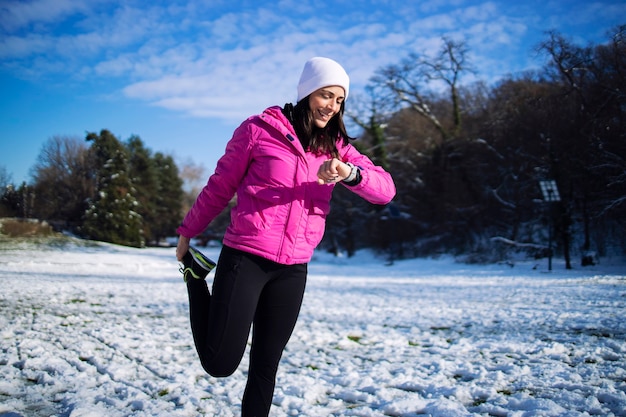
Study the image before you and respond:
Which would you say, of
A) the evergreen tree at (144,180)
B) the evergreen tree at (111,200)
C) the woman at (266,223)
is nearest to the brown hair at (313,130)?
the woman at (266,223)

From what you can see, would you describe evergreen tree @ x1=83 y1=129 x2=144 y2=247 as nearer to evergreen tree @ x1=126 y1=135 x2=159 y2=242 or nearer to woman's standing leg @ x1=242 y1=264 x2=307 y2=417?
evergreen tree @ x1=126 y1=135 x2=159 y2=242

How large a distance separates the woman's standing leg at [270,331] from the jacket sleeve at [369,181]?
0.49m

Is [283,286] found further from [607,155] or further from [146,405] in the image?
[607,155]

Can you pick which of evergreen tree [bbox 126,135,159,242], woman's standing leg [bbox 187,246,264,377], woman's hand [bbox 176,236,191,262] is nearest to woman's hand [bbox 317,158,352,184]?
woman's standing leg [bbox 187,246,264,377]

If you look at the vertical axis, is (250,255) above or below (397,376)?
above

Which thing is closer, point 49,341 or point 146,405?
point 146,405

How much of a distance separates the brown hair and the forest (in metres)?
12.1

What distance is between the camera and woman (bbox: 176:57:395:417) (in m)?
1.94

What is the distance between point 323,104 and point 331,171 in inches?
20.5

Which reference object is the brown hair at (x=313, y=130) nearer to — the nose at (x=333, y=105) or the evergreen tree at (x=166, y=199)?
the nose at (x=333, y=105)

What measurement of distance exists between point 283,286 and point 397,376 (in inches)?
72.8

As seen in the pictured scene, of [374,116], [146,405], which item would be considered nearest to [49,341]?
[146,405]

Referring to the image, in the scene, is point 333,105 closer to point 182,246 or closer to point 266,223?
point 266,223

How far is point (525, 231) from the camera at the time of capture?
17.7 metres
